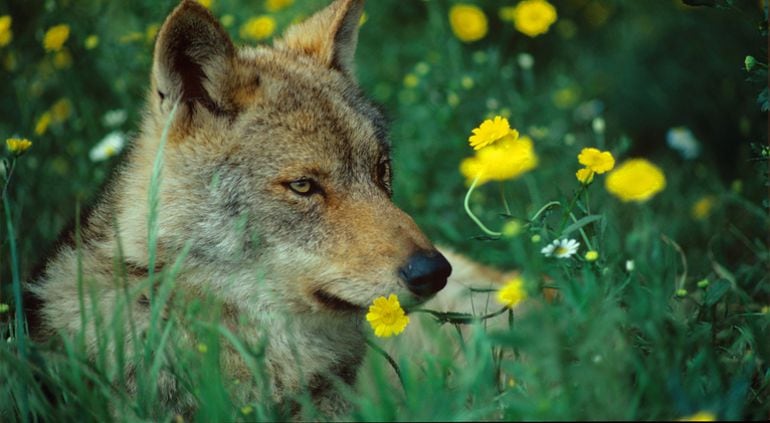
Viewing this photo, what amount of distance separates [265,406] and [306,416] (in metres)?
0.24

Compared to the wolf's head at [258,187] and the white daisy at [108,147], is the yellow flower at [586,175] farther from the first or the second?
the white daisy at [108,147]

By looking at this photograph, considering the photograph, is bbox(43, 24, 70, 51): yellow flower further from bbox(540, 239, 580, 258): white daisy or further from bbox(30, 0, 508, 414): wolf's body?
bbox(540, 239, 580, 258): white daisy

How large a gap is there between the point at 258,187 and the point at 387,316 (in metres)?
0.66

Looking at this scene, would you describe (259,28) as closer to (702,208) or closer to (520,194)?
(520,194)

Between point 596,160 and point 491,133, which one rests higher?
point 491,133

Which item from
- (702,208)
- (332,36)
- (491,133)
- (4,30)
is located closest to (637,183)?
(491,133)

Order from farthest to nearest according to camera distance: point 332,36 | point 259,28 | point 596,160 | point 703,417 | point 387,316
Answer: point 259,28
point 332,36
point 596,160
point 387,316
point 703,417

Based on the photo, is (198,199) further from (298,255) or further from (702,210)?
(702,210)

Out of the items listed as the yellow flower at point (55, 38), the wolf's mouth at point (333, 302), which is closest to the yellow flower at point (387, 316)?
the wolf's mouth at point (333, 302)

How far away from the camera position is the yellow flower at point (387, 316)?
96.0 inches

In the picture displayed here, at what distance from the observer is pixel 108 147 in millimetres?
4117

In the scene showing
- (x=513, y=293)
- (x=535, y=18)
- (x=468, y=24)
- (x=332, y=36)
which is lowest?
(x=468, y=24)

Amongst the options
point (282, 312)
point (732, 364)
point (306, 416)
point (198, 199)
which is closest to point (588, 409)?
point (732, 364)

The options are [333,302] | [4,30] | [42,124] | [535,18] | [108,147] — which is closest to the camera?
[333,302]
